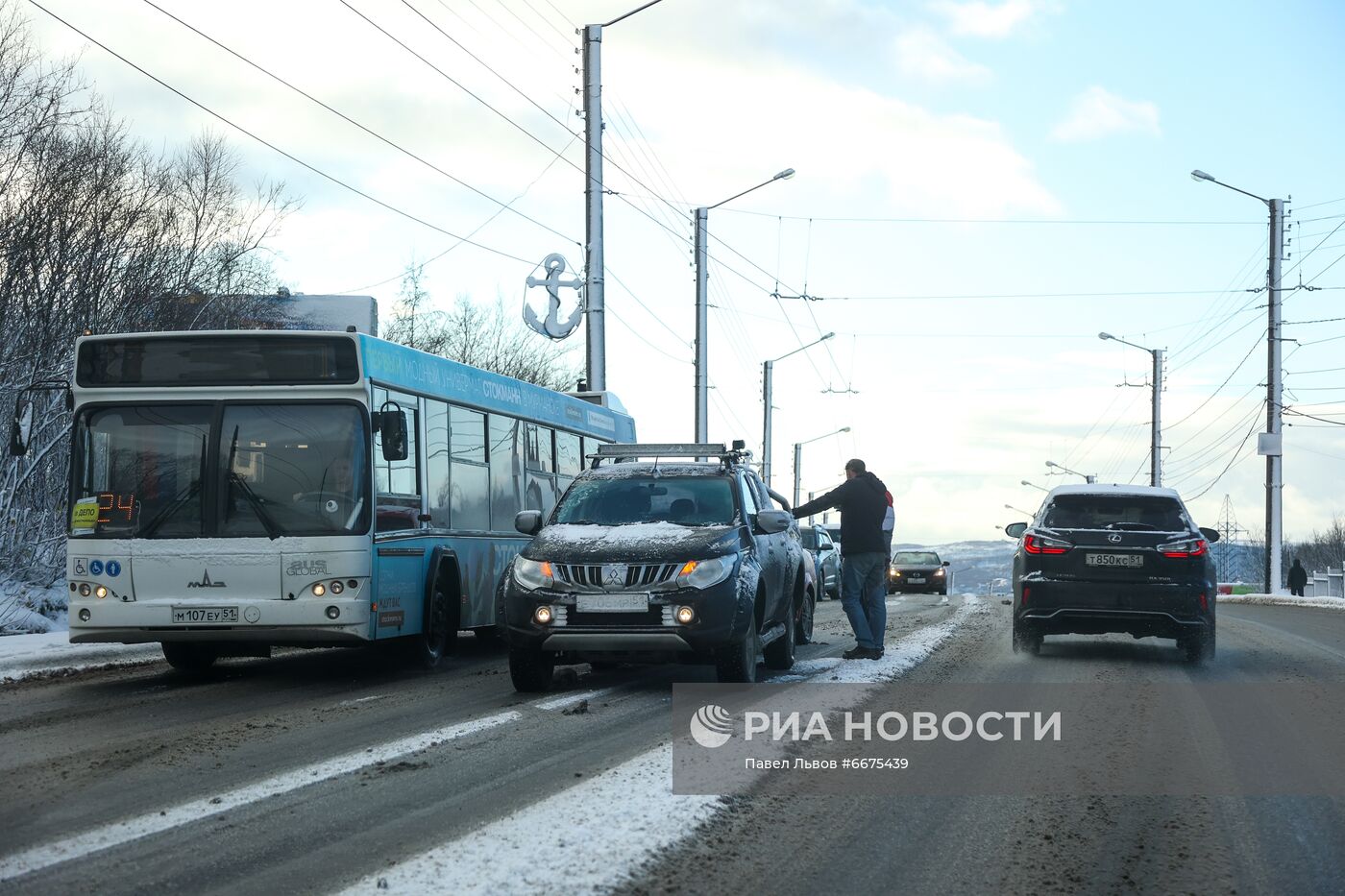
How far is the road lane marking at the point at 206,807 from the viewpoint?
5652 millimetres

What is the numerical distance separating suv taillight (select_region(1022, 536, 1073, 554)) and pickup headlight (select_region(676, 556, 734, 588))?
14.8ft

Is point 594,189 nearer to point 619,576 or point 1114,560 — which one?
point 1114,560

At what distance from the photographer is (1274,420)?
46.0m

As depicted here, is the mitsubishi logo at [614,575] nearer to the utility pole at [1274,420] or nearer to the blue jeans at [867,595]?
the blue jeans at [867,595]

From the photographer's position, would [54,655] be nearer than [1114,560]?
No

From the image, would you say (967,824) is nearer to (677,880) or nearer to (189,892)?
(677,880)

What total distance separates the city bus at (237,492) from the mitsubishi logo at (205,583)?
11 mm

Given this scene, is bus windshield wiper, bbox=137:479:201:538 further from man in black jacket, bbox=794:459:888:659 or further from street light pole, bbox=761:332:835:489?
street light pole, bbox=761:332:835:489

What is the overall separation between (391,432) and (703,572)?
3069mm

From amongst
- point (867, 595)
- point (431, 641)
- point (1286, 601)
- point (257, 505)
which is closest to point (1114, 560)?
point (867, 595)

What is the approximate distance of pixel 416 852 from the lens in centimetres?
568

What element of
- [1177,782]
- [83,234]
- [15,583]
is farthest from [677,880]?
[83,234]

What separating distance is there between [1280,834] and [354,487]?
7.90 meters

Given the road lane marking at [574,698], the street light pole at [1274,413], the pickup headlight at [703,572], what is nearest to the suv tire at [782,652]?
the road lane marking at [574,698]
